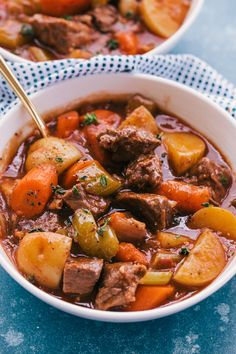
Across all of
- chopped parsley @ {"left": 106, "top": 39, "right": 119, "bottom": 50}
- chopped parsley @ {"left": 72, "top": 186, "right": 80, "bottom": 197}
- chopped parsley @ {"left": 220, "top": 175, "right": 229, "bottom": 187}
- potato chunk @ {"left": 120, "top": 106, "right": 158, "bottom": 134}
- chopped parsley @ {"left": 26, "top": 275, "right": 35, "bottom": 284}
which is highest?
potato chunk @ {"left": 120, "top": 106, "right": 158, "bottom": 134}

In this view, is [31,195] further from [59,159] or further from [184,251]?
[184,251]

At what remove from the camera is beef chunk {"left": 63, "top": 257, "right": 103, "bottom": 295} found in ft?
10.8

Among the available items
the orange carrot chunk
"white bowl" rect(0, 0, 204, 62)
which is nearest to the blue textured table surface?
the orange carrot chunk

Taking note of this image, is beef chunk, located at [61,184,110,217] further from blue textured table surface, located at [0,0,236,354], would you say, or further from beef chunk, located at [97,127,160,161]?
blue textured table surface, located at [0,0,236,354]

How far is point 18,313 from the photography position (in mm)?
3676

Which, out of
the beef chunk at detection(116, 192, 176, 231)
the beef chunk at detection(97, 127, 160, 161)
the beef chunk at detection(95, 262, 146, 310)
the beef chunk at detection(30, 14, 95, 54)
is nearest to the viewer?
the beef chunk at detection(95, 262, 146, 310)

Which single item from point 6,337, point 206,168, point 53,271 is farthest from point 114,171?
point 6,337

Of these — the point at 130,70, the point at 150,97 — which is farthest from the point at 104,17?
the point at 150,97

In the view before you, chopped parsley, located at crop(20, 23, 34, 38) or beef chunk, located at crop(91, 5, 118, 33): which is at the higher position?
beef chunk, located at crop(91, 5, 118, 33)

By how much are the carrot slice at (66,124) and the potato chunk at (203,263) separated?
1197mm

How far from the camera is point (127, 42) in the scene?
5.10 metres

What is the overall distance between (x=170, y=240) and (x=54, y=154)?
36.4 inches

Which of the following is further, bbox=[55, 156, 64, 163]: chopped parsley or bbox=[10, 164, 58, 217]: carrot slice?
bbox=[55, 156, 64, 163]: chopped parsley

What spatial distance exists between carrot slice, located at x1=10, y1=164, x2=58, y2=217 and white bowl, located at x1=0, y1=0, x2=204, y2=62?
1263 millimetres
